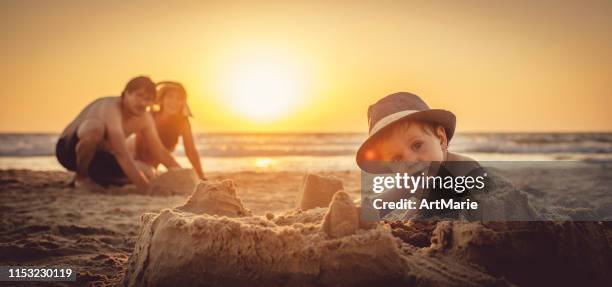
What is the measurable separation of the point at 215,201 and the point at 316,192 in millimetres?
667

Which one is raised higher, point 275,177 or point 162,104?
point 162,104

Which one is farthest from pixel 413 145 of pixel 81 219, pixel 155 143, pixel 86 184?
pixel 86 184

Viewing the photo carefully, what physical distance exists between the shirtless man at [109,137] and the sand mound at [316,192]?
3.39 meters

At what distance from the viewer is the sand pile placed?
5.34 feet

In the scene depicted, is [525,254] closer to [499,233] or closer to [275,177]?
[499,233]

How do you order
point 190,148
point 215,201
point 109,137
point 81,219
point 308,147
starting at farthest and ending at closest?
point 308,147 → point 190,148 → point 109,137 → point 81,219 → point 215,201

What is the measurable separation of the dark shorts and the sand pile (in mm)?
4375

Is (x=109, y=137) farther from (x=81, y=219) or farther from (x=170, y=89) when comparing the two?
(x=81, y=219)

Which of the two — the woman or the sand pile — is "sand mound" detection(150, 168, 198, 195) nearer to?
the woman

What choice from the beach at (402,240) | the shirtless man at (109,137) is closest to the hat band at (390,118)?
the beach at (402,240)

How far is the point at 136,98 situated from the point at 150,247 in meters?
4.06

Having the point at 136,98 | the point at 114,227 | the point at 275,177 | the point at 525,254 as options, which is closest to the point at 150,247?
the point at 525,254

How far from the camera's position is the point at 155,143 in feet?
20.4

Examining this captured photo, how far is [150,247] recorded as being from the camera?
181 centimetres
